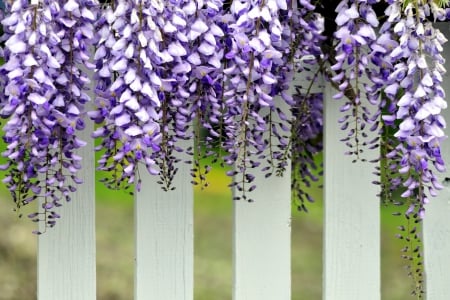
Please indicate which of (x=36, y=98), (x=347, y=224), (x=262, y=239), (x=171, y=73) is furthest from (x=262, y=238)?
(x=36, y=98)

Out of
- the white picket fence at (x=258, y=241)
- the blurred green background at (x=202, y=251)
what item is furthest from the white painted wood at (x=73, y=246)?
the blurred green background at (x=202, y=251)

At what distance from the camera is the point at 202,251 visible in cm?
581

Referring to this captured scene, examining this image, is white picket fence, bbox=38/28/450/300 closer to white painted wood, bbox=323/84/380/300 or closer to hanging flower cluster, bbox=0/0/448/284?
white painted wood, bbox=323/84/380/300

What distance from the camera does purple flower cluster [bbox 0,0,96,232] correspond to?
2129 mm

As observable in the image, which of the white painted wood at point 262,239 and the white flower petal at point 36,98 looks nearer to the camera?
the white flower petal at point 36,98

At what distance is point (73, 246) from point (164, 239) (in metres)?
0.26

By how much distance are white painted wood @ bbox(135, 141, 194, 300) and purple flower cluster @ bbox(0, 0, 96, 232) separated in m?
0.45

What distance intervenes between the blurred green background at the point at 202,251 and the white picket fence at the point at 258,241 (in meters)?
2.45

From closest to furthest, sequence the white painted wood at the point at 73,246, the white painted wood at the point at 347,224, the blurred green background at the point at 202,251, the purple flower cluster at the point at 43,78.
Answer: the purple flower cluster at the point at 43,78 < the white painted wood at the point at 73,246 < the white painted wood at the point at 347,224 < the blurred green background at the point at 202,251

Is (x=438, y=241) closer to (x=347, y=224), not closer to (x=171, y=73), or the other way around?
(x=347, y=224)

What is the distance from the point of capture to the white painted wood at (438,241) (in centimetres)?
293

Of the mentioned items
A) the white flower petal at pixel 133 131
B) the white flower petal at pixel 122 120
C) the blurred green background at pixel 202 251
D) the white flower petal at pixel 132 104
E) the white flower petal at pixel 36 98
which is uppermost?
the white flower petal at pixel 36 98

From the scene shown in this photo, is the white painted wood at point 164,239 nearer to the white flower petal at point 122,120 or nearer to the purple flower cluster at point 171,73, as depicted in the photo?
the purple flower cluster at point 171,73

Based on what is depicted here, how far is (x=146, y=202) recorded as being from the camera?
276 cm
